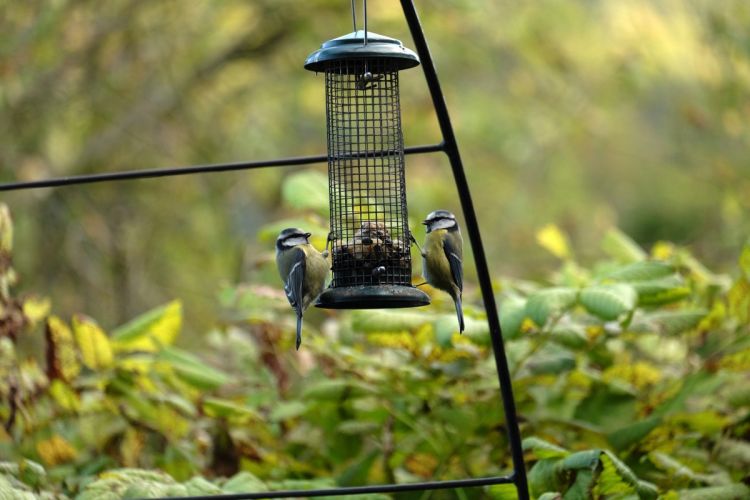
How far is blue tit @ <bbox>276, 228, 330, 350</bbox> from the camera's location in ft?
11.8

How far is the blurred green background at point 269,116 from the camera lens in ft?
27.7

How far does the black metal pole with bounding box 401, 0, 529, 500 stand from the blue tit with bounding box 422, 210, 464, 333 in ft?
1.69

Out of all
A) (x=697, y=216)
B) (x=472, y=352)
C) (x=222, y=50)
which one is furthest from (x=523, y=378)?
(x=697, y=216)

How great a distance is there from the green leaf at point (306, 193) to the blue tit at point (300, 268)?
0.49 meters

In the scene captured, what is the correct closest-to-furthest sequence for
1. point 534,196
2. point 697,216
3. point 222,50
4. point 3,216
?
point 3,216 → point 222,50 → point 534,196 → point 697,216

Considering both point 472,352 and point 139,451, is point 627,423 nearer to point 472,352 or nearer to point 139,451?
point 472,352

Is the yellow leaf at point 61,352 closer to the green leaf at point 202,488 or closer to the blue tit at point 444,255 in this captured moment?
the green leaf at point 202,488

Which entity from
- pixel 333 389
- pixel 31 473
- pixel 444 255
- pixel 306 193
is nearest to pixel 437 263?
pixel 444 255

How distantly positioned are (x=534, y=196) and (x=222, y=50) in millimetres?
4019

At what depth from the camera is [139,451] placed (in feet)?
14.3

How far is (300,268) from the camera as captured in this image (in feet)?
11.8

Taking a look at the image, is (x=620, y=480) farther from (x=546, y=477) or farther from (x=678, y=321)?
(x=678, y=321)

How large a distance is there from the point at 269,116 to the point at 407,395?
22.5ft

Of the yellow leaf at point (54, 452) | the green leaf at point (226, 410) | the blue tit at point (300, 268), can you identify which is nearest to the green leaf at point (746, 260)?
the blue tit at point (300, 268)
